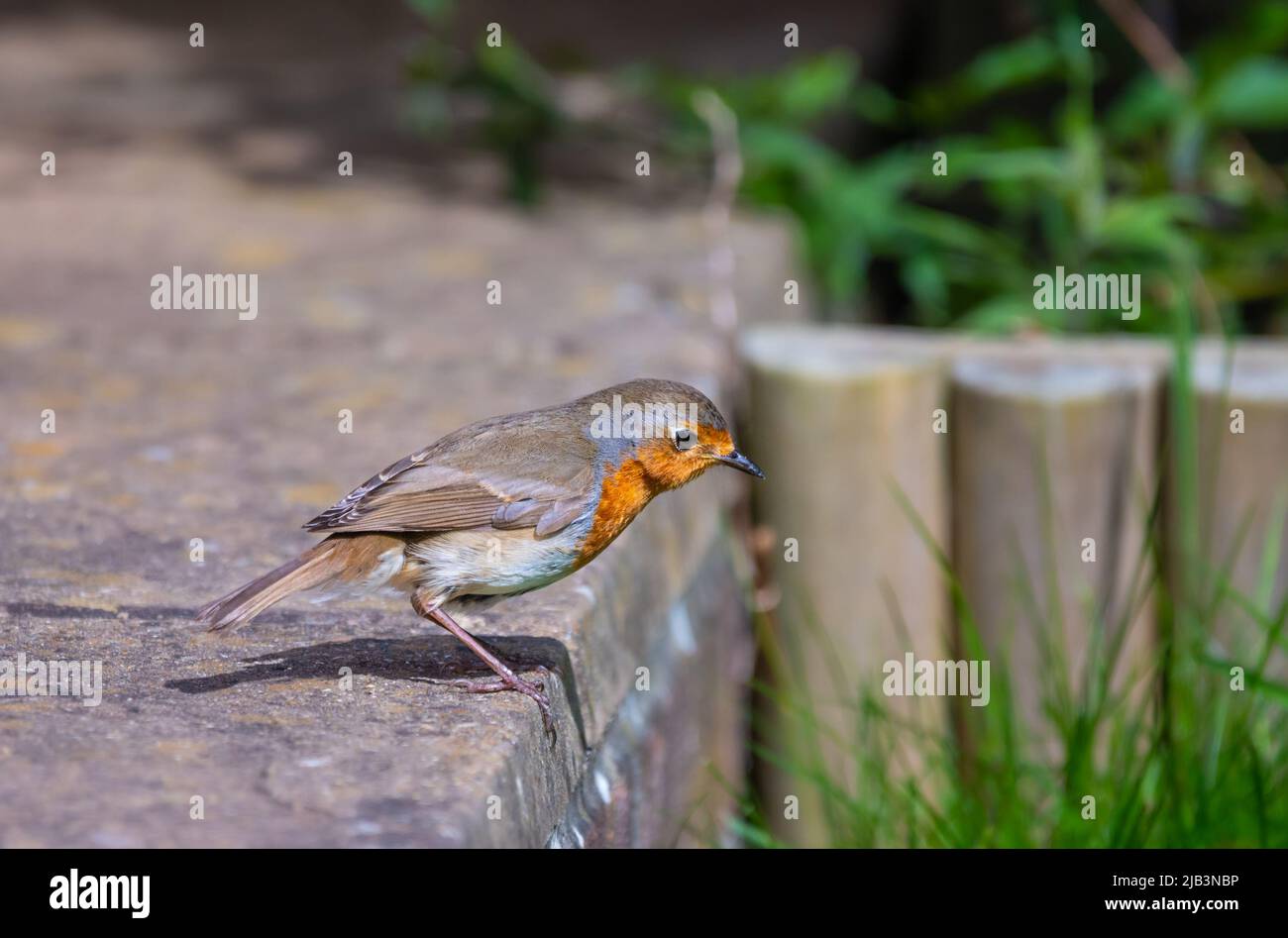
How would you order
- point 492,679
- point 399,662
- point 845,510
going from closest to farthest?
point 492,679, point 399,662, point 845,510

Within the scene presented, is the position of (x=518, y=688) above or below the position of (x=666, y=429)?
below

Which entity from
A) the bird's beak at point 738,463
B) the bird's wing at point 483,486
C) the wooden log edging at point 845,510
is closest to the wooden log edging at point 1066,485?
the wooden log edging at point 845,510

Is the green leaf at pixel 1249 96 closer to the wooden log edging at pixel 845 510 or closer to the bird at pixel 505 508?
the wooden log edging at pixel 845 510

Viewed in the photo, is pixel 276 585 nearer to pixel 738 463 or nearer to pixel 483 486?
pixel 483 486

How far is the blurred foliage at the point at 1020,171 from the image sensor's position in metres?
5.41

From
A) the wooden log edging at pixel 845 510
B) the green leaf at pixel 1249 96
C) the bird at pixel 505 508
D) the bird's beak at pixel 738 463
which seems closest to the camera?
the bird at pixel 505 508

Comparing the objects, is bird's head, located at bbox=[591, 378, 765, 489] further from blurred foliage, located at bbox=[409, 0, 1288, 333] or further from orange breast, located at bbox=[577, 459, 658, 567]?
blurred foliage, located at bbox=[409, 0, 1288, 333]

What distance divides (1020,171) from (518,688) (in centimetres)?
347

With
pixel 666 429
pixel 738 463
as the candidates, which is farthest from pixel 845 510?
pixel 666 429

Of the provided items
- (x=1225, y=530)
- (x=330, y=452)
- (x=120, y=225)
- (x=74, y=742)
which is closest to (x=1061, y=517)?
(x=1225, y=530)

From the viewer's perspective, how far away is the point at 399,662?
271 centimetres

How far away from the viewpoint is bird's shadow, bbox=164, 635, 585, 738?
8.43 feet

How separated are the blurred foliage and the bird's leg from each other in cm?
286

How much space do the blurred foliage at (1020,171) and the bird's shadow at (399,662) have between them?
268cm
